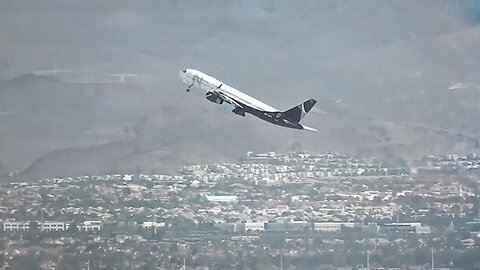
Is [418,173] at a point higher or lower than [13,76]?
lower

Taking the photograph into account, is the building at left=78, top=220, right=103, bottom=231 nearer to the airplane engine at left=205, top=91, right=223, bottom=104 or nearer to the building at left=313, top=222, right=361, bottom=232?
the airplane engine at left=205, top=91, right=223, bottom=104

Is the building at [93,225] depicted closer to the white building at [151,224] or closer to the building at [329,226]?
the white building at [151,224]

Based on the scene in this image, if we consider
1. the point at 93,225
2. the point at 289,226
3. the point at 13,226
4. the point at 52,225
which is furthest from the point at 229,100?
the point at 13,226

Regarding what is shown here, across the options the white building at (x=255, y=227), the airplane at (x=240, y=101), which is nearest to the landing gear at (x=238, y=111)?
the airplane at (x=240, y=101)

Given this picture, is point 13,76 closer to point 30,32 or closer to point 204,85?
point 30,32

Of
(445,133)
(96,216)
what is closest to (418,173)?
(445,133)

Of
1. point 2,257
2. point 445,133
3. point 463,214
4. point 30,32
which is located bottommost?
point 2,257

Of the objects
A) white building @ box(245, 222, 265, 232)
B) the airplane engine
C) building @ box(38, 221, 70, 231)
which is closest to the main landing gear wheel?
the airplane engine
